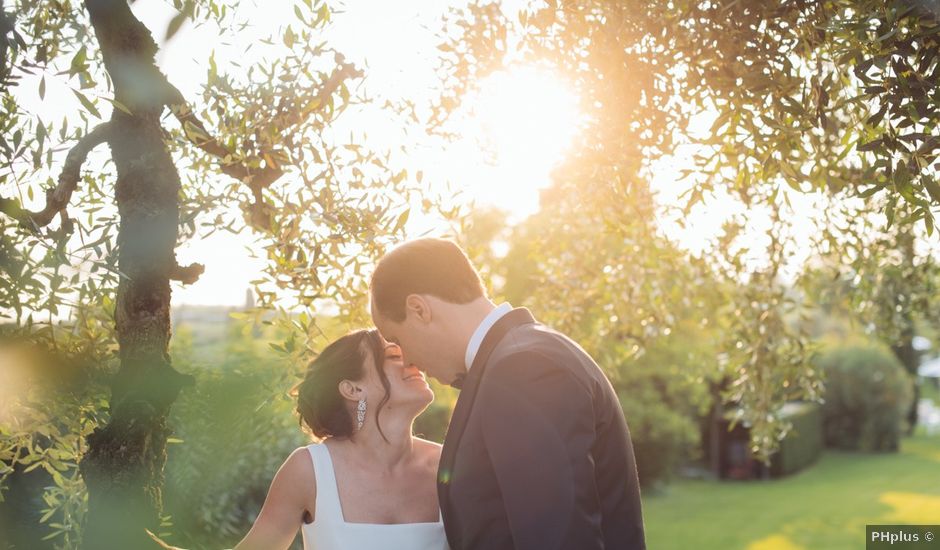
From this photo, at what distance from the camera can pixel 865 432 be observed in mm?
34500

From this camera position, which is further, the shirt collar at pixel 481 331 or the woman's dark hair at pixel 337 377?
the woman's dark hair at pixel 337 377

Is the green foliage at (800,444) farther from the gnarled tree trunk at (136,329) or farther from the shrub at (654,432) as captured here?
the gnarled tree trunk at (136,329)

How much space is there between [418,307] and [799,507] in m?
21.6

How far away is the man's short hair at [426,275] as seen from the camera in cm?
335

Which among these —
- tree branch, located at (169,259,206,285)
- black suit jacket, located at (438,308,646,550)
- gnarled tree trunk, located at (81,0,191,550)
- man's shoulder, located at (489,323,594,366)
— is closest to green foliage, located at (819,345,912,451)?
tree branch, located at (169,259,206,285)

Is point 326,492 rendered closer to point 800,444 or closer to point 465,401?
point 465,401

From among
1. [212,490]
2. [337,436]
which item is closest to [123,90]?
[337,436]

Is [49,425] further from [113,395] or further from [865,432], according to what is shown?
[865,432]

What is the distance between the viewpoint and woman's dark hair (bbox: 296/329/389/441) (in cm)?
452

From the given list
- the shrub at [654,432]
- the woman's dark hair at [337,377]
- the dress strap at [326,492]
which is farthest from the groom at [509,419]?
the shrub at [654,432]

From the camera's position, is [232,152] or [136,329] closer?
[136,329]

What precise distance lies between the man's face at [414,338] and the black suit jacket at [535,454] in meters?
0.24

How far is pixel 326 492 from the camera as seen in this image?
14.6ft

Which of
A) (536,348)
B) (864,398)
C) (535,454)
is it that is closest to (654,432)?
(864,398)
